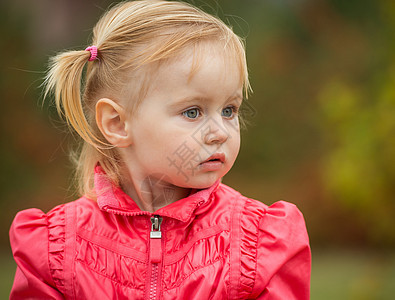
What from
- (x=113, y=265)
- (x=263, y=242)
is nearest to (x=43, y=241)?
(x=113, y=265)

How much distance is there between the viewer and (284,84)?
539cm

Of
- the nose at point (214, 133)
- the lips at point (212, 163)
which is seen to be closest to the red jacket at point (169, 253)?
the lips at point (212, 163)

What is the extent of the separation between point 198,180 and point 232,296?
429 millimetres

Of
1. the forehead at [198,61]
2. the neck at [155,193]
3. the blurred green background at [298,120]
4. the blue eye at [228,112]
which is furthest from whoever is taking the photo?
the blurred green background at [298,120]

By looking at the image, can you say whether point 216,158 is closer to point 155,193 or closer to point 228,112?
point 228,112

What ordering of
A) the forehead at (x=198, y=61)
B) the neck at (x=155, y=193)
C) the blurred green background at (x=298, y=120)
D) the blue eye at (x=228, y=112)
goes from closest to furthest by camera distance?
the forehead at (x=198, y=61) < the blue eye at (x=228, y=112) < the neck at (x=155, y=193) < the blurred green background at (x=298, y=120)

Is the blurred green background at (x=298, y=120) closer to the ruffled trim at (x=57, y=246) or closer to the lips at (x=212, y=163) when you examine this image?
the ruffled trim at (x=57, y=246)

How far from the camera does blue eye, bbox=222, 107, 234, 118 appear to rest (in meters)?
1.91

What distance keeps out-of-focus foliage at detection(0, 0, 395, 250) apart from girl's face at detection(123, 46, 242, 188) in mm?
3015

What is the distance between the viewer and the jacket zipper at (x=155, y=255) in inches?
72.7

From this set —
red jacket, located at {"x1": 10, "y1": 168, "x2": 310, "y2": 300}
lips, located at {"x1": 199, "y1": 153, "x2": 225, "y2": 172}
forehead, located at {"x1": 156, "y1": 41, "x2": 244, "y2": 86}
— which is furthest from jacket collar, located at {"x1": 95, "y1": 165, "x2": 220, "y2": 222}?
forehead, located at {"x1": 156, "y1": 41, "x2": 244, "y2": 86}

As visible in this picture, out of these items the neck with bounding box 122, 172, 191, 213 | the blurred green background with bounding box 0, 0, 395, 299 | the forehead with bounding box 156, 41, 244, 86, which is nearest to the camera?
the forehead with bounding box 156, 41, 244, 86

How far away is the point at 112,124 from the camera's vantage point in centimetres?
199

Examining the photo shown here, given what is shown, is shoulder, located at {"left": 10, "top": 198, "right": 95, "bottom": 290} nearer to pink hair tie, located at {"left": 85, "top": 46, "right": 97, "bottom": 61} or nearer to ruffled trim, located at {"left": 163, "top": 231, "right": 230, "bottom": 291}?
ruffled trim, located at {"left": 163, "top": 231, "right": 230, "bottom": 291}
